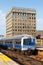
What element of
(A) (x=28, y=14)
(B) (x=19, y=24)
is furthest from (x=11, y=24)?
(A) (x=28, y=14)

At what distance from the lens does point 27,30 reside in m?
144

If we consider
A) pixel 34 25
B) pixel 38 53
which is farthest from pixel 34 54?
pixel 34 25

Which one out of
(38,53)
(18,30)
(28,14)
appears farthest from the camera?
(28,14)

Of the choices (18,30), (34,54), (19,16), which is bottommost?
(34,54)

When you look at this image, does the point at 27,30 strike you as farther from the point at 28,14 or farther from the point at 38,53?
the point at 38,53

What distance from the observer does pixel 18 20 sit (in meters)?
143

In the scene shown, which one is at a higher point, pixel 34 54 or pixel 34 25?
pixel 34 25

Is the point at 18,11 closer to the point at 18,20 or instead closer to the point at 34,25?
the point at 18,20

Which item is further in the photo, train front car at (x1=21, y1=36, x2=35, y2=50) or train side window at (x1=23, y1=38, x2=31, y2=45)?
train side window at (x1=23, y1=38, x2=31, y2=45)

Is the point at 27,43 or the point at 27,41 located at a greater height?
the point at 27,41

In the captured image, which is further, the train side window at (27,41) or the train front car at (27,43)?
the train side window at (27,41)

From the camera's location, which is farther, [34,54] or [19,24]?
[19,24]

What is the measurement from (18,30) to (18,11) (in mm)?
14976

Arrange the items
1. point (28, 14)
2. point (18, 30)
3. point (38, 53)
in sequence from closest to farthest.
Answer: point (38, 53) < point (18, 30) < point (28, 14)
